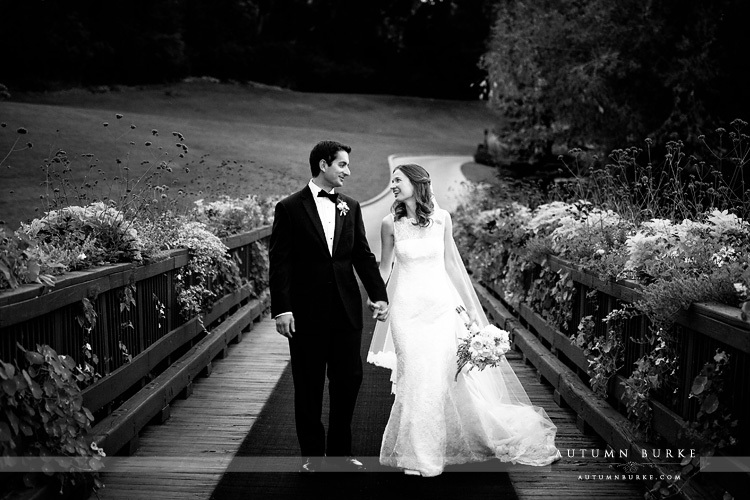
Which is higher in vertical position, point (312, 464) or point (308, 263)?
point (308, 263)

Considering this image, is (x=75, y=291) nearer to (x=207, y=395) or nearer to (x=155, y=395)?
(x=155, y=395)

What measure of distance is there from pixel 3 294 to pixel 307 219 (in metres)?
1.80

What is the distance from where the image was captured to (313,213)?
15.0 ft

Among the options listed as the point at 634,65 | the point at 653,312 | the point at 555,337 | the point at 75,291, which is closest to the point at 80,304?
the point at 75,291

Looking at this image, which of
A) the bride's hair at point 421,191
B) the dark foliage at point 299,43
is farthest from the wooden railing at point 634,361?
the dark foliage at point 299,43

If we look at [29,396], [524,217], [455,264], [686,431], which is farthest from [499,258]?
[29,396]

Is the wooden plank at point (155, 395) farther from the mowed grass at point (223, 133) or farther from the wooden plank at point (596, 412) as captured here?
the mowed grass at point (223, 133)

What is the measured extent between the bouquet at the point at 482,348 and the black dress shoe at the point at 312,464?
1011 mm

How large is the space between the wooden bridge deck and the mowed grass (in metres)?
5.03

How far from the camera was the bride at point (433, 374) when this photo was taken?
4.55 metres

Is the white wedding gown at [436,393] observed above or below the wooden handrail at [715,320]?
below

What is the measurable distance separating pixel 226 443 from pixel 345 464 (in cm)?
107

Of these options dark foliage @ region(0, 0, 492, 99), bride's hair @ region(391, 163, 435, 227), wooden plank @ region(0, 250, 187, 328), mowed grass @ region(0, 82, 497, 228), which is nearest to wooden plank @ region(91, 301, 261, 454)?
wooden plank @ region(0, 250, 187, 328)

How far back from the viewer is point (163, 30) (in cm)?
4353
